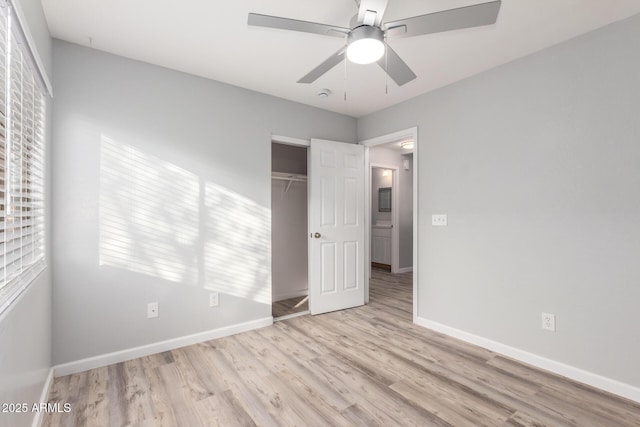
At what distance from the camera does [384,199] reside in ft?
22.1

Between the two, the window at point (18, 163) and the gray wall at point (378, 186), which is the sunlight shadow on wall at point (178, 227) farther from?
the gray wall at point (378, 186)

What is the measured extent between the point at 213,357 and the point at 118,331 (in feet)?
2.53

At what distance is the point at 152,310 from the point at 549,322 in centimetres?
317

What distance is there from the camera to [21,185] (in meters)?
1.50

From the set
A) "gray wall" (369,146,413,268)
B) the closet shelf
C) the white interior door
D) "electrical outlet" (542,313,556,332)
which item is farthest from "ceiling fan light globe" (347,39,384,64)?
"gray wall" (369,146,413,268)

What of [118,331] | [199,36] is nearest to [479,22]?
[199,36]

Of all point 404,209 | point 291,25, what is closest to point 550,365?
point 291,25

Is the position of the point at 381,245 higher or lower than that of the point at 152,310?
higher

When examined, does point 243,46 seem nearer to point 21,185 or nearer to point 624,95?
point 21,185

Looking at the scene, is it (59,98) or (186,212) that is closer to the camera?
(59,98)

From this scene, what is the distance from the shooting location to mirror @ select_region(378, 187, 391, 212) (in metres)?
6.62

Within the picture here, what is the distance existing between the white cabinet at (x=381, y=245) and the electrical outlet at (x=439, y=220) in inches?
126

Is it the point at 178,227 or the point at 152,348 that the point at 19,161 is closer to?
the point at 178,227

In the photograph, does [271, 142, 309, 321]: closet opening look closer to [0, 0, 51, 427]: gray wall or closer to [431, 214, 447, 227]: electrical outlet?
[431, 214, 447, 227]: electrical outlet
